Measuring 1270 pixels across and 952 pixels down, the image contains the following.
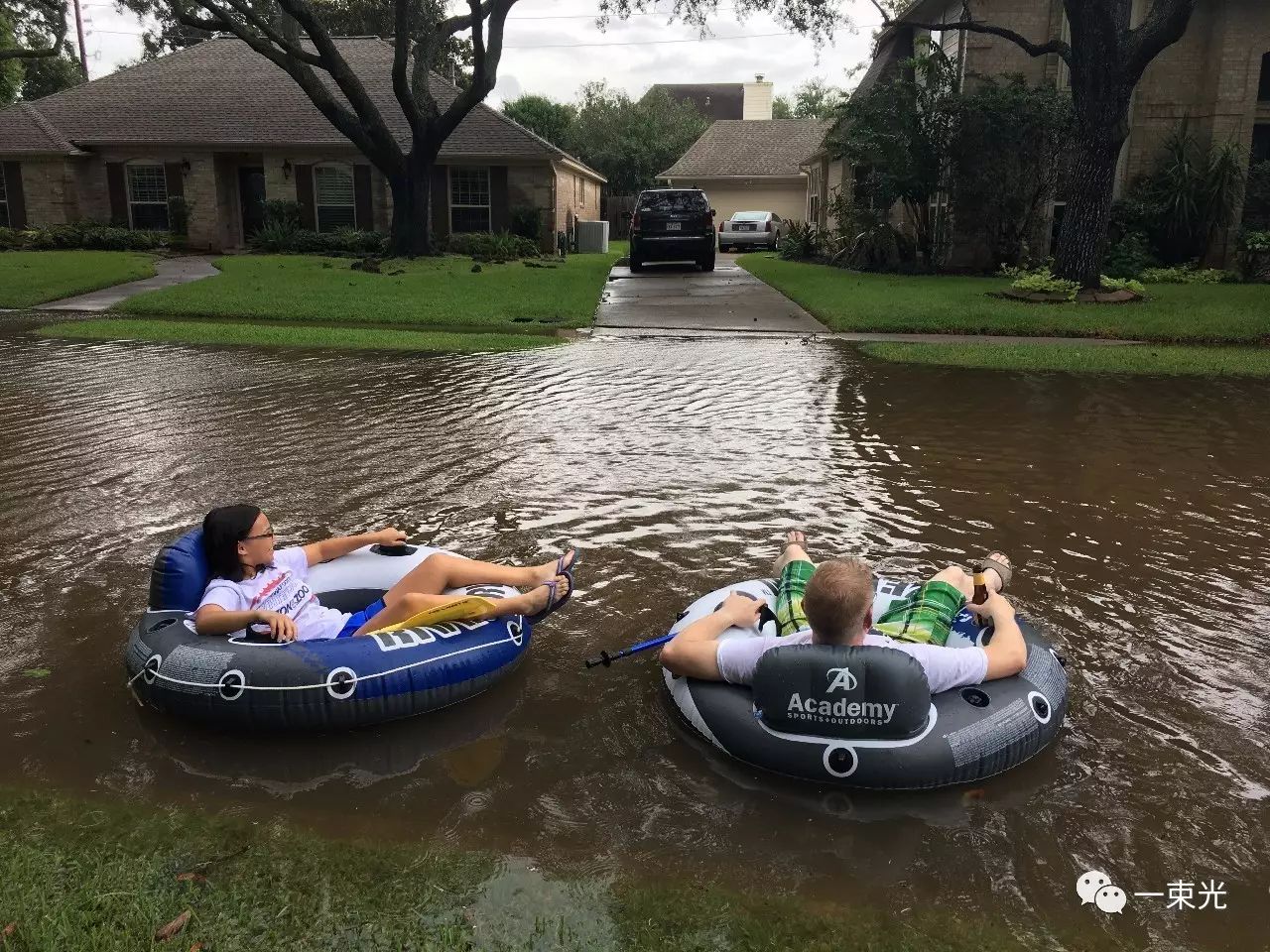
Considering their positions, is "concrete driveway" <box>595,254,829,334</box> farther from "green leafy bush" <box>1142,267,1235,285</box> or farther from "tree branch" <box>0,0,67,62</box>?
"tree branch" <box>0,0,67,62</box>

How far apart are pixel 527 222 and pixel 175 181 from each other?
939 cm

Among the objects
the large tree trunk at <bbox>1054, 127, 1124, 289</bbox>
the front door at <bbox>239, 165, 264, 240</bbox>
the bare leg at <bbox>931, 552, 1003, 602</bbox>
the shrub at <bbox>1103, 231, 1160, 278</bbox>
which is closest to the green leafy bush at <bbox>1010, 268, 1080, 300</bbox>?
the large tree trunk at <bbox>1054, 127, 1124, 289</bbox>

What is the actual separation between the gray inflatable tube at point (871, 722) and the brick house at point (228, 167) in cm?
2539

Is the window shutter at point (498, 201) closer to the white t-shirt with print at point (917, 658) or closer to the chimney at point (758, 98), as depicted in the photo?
the white t-shirt with print at point (917, 658)

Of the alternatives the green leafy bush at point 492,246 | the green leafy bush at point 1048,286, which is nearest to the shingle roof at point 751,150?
the green leafy bush at point 492,246

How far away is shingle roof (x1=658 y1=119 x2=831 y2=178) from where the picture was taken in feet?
140

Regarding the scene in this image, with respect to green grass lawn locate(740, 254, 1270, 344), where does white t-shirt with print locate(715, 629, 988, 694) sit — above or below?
below

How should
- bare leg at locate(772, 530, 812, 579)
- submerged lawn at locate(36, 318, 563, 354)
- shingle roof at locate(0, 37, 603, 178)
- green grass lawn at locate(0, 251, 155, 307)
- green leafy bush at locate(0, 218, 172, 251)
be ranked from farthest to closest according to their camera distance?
shingle roof at locate(0, 37, 603, 178) < green leafy bush at locate(0, 218, 172, 251) < green grass lawn at locate(0, 251, 155, 307) < submerged lawn at locate(36, 318, 563, 354) < bare leg at locate(772, 530, 812, 579)

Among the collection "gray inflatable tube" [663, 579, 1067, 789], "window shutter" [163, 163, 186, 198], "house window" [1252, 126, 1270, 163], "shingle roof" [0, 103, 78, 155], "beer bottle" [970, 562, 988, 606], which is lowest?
"gray inflatable tube" [663, 579, 1067, 789]

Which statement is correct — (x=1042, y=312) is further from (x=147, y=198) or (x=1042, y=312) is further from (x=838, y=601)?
(x=147, y=198)

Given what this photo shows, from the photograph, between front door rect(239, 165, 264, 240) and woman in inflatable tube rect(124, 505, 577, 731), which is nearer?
woman in inflatable tube rect(124, 505, 577, 731)

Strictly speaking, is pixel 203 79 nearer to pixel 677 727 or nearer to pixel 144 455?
pixel 144 455

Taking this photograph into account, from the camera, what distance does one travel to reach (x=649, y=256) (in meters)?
26.8

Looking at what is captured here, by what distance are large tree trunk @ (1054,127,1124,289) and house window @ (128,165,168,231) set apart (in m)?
22.8
